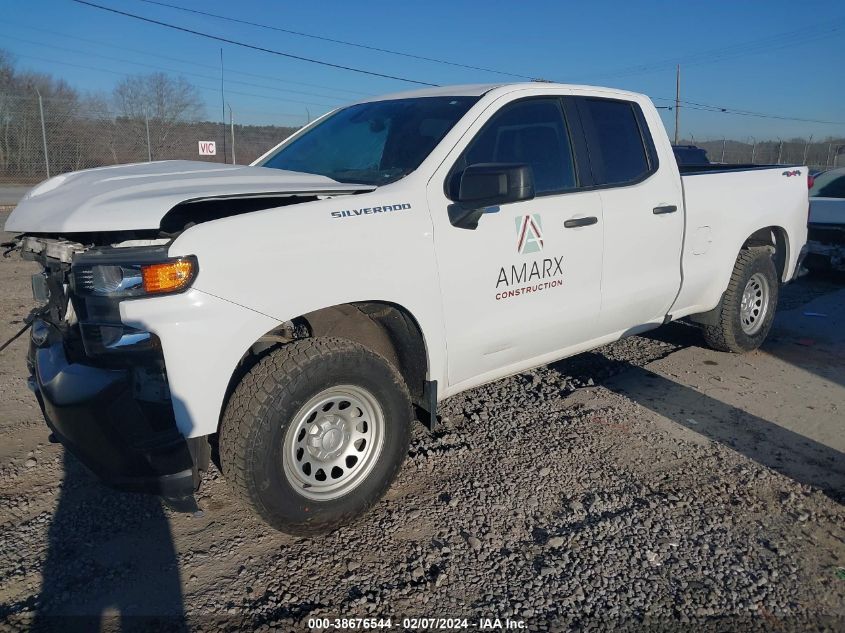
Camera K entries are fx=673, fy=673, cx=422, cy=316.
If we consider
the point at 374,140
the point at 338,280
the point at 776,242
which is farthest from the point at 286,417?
the point at 776,242

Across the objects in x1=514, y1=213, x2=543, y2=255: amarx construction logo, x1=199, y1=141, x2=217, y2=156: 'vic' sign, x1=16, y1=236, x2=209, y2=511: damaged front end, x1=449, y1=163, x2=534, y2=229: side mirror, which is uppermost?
x1=199, y1=141, x2=217, y2=156: 'vic' sign

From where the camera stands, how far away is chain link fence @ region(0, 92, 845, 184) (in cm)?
1884

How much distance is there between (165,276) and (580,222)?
2.33 metres

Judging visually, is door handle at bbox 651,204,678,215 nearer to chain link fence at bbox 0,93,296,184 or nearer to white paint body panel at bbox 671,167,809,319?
white paint body panel at bbox 671,167,809,319

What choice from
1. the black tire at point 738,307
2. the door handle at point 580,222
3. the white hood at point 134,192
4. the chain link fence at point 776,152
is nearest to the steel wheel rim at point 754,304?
the black tire at point 738,307

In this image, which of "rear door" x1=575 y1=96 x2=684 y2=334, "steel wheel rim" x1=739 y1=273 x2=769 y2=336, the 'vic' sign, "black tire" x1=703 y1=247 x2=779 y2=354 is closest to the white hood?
"rear door" x1=575 y1=96 x2=684 y2=334

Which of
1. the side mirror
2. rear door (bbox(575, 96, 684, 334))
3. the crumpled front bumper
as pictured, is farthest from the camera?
rear door (bbox(575, 96, 684, 334))

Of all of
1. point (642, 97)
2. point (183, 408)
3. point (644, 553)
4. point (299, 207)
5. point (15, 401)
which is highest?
point (642, 97)

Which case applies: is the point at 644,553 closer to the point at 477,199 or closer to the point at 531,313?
the point at 531,313

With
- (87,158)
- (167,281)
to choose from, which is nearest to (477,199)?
(167,281)

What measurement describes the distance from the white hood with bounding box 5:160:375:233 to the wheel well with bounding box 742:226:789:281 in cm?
386

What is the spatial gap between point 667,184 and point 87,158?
1954 cm

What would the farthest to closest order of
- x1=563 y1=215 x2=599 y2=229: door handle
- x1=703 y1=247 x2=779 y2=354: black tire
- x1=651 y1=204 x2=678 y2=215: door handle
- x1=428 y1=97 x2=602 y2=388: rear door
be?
x1=703 y1=247 x2=779 y2=354: black tire < x1=651 y1=204 x2=678 y2=215: door handle < x1=563 y1=215 x2=599 y2=229: door handle < x1=428 y1=97 x2=602 y2=388: rear door

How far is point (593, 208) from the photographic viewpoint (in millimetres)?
3957
